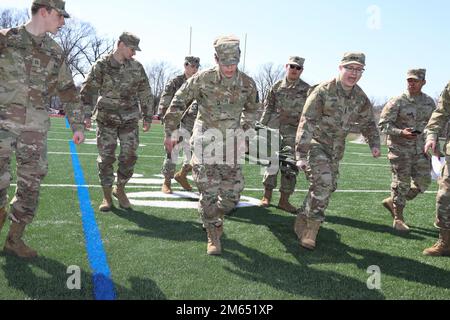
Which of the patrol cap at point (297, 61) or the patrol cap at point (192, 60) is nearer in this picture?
the patrol cap at point (297, 61)

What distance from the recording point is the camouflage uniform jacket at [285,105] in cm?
704

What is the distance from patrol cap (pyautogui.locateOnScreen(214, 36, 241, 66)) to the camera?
4570mm

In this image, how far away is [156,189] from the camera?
8.35 metres

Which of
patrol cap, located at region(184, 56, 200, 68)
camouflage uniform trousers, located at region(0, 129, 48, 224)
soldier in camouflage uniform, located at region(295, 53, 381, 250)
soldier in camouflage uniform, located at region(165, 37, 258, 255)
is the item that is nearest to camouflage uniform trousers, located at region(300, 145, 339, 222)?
soldier in camouflage uniform, located at region(295, 53, 381, 250)

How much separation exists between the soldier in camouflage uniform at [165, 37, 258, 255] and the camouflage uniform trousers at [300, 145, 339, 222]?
801 mm

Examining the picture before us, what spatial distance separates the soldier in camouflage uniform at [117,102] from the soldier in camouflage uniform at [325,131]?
2.60m

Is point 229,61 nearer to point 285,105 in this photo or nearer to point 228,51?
point 228,51

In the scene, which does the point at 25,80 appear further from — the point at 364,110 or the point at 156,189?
the point at 156,189

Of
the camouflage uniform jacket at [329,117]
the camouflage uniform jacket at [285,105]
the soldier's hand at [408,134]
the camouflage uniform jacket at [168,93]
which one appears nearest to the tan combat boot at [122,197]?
the camouflage uniform jacket at [168,93]

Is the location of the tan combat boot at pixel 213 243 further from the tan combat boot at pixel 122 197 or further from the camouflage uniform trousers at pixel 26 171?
the tan combat boot at pixel 122 197

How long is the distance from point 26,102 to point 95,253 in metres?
1.59

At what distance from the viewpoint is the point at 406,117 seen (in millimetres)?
6379

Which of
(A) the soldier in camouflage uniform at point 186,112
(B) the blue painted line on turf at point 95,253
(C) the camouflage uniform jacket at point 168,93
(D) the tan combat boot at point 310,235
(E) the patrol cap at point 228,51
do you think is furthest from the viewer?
(A) the soldier in camouflage uniform at point 186,112
